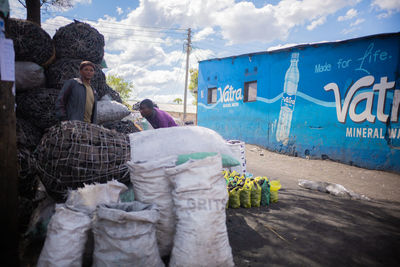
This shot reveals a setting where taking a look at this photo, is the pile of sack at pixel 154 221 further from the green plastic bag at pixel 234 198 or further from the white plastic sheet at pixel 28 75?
the white plastic sheet at pixel 28 75

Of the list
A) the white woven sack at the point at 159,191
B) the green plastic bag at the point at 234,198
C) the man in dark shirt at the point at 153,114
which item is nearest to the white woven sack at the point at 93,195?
the white woven sack at the point at 159,191

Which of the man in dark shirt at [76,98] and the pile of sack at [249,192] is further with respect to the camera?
the pile of sack at [249,192]

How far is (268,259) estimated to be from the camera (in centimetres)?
226

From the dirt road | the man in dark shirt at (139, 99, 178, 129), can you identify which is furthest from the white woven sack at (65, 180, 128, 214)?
the dirt road

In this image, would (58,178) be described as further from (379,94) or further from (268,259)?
(379,94)

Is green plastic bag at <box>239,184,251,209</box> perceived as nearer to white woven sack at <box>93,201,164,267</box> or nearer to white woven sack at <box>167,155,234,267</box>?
white woven sack at <box>167,155,234,267</box>

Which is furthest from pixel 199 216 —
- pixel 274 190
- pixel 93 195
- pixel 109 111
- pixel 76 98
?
pixel 109 111

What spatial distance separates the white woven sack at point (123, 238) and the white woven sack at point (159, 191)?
25 centimetres

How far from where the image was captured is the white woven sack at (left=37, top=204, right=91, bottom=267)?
1728 mm

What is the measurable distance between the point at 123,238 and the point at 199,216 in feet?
1.83

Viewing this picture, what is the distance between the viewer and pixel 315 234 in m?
2.83

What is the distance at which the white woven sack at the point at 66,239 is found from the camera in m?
1.73

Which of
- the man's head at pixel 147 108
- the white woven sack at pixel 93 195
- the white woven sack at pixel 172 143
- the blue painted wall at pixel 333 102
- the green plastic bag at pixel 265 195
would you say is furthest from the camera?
the blue painted wall at pixel 333 102

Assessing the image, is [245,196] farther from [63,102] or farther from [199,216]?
[63,102]
